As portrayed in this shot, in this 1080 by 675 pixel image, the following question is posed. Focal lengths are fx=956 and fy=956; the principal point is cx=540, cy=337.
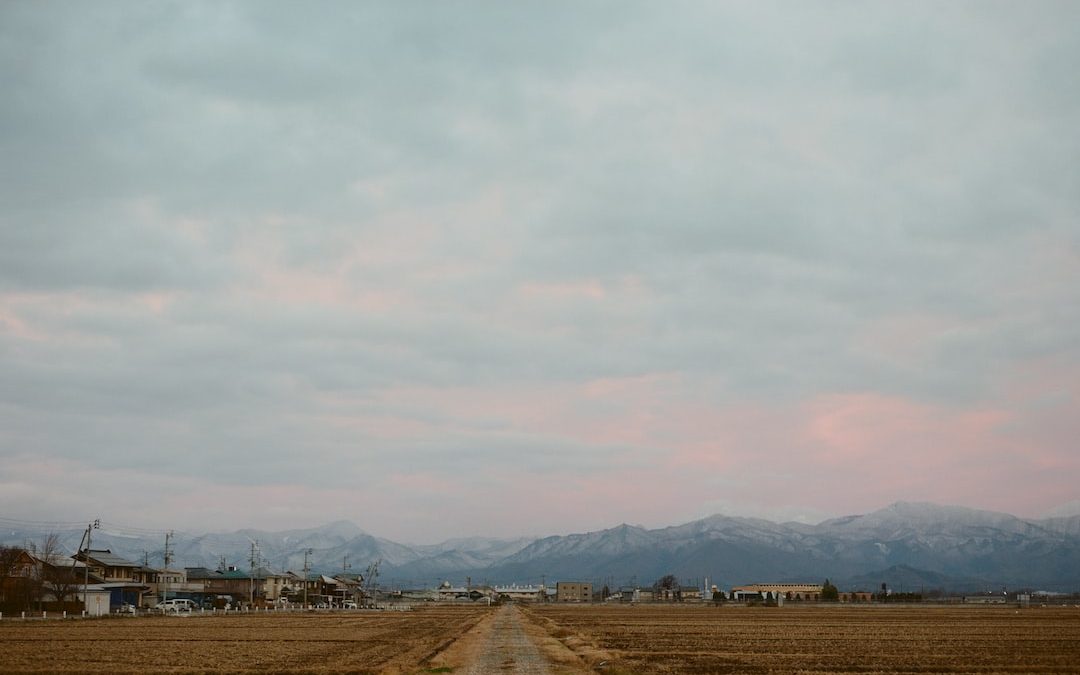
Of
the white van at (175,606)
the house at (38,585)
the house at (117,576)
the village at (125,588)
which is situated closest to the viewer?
the house at (38,585)

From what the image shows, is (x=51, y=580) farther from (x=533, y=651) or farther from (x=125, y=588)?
(x=533, y=651)

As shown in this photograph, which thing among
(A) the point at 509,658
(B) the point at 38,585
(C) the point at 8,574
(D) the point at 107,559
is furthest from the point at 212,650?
(D) the point at 107,559

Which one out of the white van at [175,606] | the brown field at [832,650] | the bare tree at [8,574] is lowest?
the white van at [175,606]

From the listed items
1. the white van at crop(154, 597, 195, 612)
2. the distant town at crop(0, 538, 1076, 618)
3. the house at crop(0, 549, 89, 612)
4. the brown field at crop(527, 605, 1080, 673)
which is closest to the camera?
the brown field at crop(527, 605, 1080, 673)

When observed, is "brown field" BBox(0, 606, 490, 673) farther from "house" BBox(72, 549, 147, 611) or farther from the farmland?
"house" BBox(72, 549, 147, 611)

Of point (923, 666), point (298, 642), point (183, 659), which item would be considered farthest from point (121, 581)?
point (923, 666)

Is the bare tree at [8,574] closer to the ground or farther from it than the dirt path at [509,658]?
farther from it

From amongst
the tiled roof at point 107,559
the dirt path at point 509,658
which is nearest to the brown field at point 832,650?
the dirt path at point 509,658

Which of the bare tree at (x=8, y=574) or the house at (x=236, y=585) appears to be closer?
the bare tree at (x=8, y=574)

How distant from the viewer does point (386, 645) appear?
51156mm

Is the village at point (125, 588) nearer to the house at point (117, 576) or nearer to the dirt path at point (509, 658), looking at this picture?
the house at point (117, 576)

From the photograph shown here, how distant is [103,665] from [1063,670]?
36.0 metres

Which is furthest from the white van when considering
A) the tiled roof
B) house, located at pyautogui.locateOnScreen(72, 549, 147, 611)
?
the tiled roof

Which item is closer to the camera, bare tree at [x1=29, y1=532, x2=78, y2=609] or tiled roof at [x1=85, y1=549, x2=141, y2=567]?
bare tree at [x1=29, y1=532, x2=78, y2=609]
